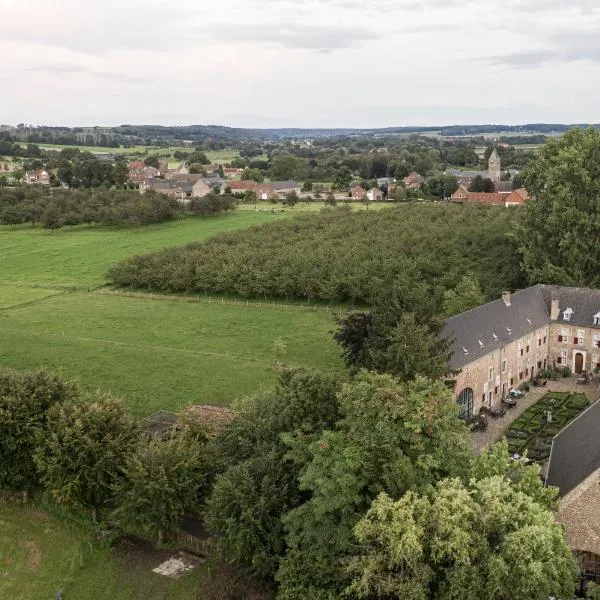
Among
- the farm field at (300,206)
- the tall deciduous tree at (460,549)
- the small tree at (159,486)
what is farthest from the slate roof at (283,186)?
the tall deciduous tree at (460,549)

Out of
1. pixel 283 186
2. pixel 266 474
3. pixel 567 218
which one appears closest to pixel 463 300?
pixel 567 218

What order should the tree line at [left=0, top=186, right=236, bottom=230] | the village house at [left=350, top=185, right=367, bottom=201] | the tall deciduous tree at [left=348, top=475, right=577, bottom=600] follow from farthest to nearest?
the village house at [left=350, top=185, right=367, bottom=201]
the tree line at [left=0, top=186, right=236, bottom=230]
the tall deciduous tree at [left=348, top=475, right=577, bottom=600]

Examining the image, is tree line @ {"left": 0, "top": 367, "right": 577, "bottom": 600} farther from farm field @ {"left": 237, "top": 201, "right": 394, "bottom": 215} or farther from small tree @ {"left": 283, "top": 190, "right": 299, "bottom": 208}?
small tree @ {"left": 283, "top": 190, "right": 299, "bottom": 208}

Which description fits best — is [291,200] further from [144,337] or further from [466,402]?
[466,402]

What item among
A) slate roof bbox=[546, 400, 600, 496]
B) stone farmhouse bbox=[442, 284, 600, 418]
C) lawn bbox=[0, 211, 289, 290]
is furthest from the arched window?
lawn bbox=[0, 211, 289, 290]

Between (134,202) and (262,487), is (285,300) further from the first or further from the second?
(134,202)

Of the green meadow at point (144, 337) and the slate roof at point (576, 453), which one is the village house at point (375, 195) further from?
the slate roof at point (576, 453)
